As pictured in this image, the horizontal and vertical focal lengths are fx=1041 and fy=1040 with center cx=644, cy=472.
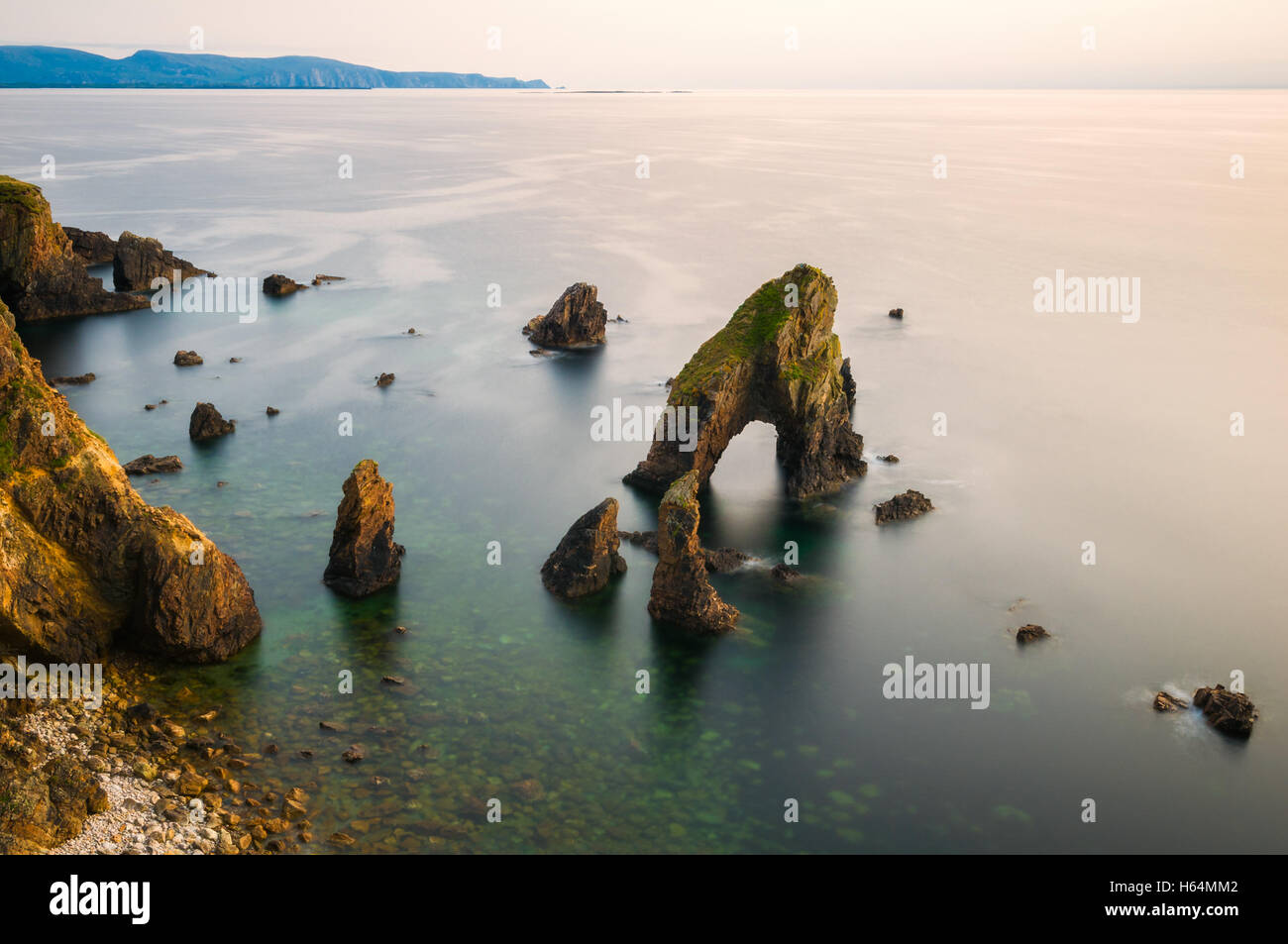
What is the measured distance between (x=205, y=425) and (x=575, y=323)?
3581 centimetres

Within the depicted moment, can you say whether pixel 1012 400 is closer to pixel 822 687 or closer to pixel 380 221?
pixel 822 687

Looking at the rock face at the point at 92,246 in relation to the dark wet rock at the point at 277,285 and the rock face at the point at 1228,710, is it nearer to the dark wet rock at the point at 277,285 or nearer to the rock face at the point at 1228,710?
the dark wet rock at the point at 277,285

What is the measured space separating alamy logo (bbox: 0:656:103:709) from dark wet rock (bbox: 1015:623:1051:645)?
112 feet

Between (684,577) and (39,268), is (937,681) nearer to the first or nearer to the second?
(684,577)

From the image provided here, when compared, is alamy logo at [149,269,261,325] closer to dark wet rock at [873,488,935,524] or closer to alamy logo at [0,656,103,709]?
dark wet rock at [873,488,935,524]

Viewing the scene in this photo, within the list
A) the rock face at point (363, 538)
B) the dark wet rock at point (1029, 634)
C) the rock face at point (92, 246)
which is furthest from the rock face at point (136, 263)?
the dark wet rock at point (1029, 634)

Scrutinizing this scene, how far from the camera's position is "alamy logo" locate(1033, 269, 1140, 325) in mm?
111938

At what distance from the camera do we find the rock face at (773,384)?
174ft

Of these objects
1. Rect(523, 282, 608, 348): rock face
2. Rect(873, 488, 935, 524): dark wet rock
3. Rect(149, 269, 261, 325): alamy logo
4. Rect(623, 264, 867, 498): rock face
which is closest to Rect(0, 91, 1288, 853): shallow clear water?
Rect(873, 488, 935, 524): dark wet rock

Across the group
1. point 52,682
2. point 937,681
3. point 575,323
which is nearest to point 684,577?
point 937,681

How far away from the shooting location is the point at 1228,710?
37250 millimetres

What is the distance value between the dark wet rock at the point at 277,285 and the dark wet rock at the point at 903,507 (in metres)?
76.2
